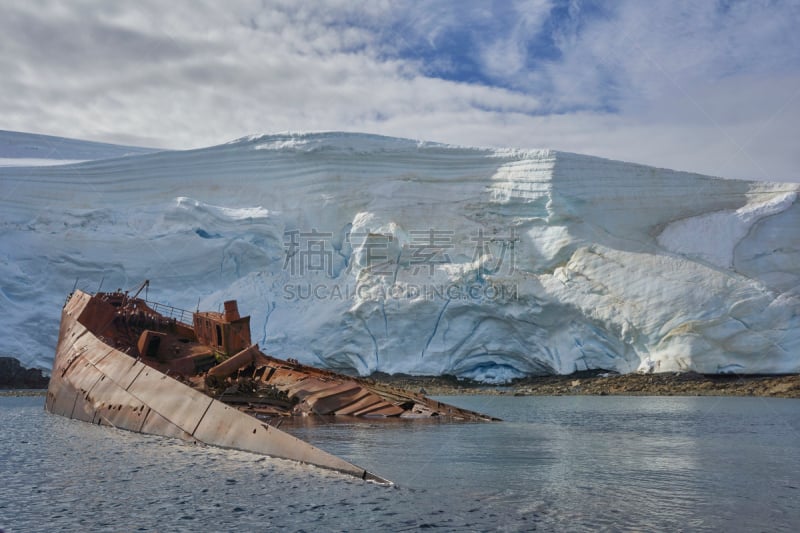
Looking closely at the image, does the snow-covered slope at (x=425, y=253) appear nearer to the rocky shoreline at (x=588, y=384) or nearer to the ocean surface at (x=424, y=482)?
the rocky shoreline at (x=588, y=384)

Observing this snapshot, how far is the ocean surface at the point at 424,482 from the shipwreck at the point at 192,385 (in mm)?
323

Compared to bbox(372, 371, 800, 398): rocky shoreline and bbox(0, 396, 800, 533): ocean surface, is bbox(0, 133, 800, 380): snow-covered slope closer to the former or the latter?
bbox(372, 371, 800, 398): rocky shoreline

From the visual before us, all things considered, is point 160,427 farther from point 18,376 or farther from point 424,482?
point 18,376

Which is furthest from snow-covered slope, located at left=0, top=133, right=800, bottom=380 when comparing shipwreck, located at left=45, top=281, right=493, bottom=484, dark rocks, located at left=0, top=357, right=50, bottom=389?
shipwreck, located at left=45, top=281, right=493, bottom=484

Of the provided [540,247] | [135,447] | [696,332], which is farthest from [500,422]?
[540,247]

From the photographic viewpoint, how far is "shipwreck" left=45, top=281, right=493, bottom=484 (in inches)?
334

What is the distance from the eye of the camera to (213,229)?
870 inches

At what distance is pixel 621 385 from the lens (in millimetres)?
18062

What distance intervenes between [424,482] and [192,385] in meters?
4.96

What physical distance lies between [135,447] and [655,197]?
1679 cm

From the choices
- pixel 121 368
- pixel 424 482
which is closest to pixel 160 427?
pixel 121 368

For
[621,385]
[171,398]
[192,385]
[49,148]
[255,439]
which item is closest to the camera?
[255,439]

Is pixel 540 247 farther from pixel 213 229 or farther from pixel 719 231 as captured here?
pixel 213 229

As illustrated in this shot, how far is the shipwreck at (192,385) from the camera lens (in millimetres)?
8492
